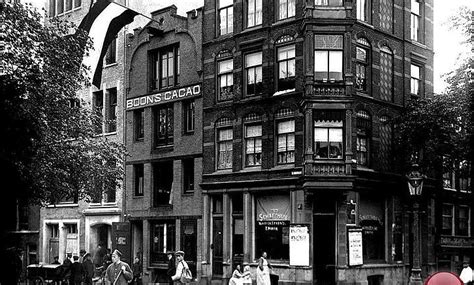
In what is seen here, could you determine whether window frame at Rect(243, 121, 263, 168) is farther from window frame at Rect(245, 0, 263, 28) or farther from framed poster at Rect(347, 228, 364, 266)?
framed poster at Rect(347, 228, 364, 266)

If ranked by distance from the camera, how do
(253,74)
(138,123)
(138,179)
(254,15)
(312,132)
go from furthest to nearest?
1. (138,123)
2. (138,179)
3. (254,15)
4. (253,74)
5. (312,132)

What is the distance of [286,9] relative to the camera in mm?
32719

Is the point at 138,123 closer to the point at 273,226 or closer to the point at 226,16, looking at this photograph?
the point at 226,16

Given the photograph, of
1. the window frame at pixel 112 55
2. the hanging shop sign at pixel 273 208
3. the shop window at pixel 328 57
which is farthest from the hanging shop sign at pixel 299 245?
the window frame at pixel 112 55

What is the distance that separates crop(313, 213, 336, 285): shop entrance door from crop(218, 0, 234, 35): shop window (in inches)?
407

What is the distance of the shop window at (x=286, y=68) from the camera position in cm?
3222

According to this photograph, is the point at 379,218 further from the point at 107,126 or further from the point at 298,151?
the point at 107,126

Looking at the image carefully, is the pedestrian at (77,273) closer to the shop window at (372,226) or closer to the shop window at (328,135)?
the shop window at (328,135)

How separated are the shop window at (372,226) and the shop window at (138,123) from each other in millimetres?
13511

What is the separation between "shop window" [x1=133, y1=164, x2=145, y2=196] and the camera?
131 ft

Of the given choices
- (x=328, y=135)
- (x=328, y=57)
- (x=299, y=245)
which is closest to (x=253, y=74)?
(x=328, y=57)

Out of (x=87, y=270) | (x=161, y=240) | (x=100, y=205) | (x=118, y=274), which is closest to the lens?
(x=118, y=274)

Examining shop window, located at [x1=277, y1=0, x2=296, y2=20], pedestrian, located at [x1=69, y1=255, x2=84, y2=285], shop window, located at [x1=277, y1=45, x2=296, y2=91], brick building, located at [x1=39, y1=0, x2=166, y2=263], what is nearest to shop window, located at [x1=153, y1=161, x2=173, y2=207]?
brick building, located at [x1=39, y1=0, x2=166, y2=263]

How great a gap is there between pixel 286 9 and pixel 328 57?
3.27m
